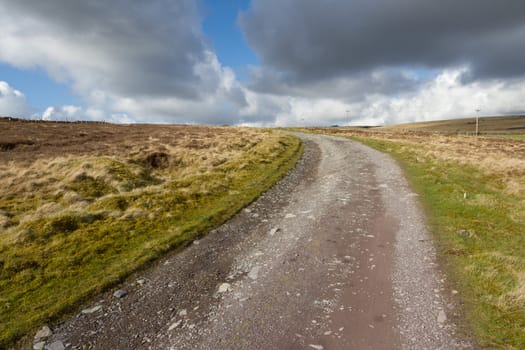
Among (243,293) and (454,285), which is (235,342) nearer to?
(243,293)

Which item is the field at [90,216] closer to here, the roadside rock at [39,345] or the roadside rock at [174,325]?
the roadside rock at [39,345]

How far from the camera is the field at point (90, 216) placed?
24.0 feet

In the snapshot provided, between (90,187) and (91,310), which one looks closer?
(91,310)

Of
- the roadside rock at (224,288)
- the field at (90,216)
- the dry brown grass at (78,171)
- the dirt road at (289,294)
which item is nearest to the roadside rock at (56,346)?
the dirt road at (289,294)

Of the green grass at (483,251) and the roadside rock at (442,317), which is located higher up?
the green grass at (483,251)

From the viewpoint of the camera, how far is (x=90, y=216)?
39.4ft

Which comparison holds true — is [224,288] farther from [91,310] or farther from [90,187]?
[90,187]

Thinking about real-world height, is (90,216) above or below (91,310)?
above

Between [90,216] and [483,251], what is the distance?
14149 millimetres

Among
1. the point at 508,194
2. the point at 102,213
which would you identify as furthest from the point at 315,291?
the point at 508,194

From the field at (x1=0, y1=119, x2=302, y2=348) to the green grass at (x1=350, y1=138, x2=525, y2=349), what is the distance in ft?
26.7

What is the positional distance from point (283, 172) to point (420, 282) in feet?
47.3

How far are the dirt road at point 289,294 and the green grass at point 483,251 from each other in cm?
50

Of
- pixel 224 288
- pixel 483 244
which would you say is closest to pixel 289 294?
pixel 224 288
